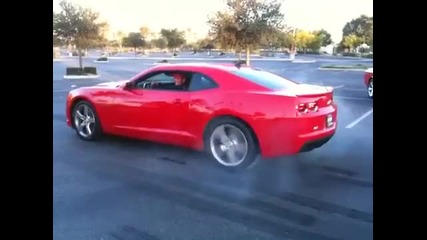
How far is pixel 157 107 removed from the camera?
1.83 metres

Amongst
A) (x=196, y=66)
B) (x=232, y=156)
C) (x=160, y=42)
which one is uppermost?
(x=160, y=42)

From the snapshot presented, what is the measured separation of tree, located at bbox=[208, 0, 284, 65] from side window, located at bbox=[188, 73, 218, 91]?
19cm

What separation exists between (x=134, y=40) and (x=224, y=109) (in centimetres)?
48

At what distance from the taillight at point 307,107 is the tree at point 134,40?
70 cm

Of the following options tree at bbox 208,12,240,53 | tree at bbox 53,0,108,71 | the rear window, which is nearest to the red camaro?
the rear window

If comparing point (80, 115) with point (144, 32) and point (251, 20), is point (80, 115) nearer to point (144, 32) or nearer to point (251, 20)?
point (144, 32)

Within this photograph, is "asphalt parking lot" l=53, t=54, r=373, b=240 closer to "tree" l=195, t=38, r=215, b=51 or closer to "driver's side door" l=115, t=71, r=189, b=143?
"driver's side door" l=115, t=71, r=189, b=143

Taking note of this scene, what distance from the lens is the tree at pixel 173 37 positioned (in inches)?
70.5

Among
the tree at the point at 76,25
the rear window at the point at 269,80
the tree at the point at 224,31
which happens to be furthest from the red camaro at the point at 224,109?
the tree at the point at 76,25

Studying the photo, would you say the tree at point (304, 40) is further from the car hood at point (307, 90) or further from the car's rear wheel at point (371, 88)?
the car's rear wheel at point (371, 88)

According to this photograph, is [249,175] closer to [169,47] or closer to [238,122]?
[238,122]

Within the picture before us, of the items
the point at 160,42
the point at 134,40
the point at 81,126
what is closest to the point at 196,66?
the point at 160,42
